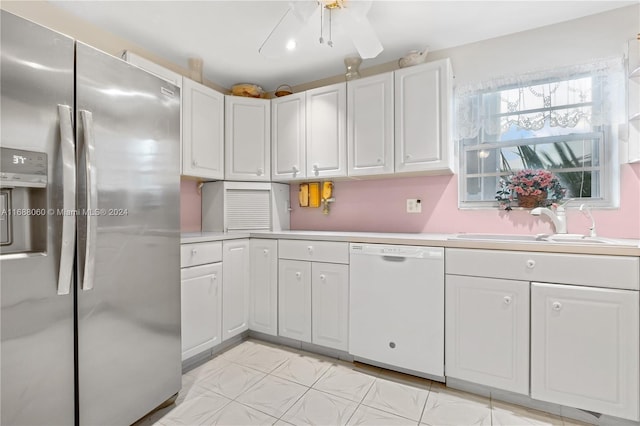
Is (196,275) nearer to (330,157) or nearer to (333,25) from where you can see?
(330,157)

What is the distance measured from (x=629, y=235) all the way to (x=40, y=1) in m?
3.97

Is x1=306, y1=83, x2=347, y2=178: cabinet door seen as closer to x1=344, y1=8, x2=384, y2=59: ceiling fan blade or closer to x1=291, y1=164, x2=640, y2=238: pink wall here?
x1=291, y1=164, x2=640, y2=238: pink wall

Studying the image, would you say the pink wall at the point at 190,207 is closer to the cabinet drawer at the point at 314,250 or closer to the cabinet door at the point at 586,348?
the cabinet drawer at the point at 314,250

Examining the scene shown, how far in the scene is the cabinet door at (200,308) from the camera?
2.12 m

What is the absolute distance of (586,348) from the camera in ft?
5.17

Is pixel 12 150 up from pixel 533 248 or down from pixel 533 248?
up

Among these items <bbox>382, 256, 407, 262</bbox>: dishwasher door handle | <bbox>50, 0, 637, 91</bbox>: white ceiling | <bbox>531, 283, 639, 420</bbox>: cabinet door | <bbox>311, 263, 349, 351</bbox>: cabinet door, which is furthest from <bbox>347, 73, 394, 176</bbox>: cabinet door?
<bbox>531, 283, 639, 420</bbox>: cabinet door

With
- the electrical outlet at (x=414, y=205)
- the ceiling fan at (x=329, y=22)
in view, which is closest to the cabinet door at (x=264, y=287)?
the electrical outlet at (x=414, y=205)

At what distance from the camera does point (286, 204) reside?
3.21 meters

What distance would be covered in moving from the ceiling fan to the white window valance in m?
0.97

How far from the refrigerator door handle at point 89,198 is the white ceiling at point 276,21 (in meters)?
1.18

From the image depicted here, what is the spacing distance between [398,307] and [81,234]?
5.81 ft

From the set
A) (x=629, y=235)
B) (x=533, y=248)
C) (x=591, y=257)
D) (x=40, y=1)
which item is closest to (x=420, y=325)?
(x=533, y=248)

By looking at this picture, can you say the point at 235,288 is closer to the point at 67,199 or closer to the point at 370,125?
the point at 67,199
